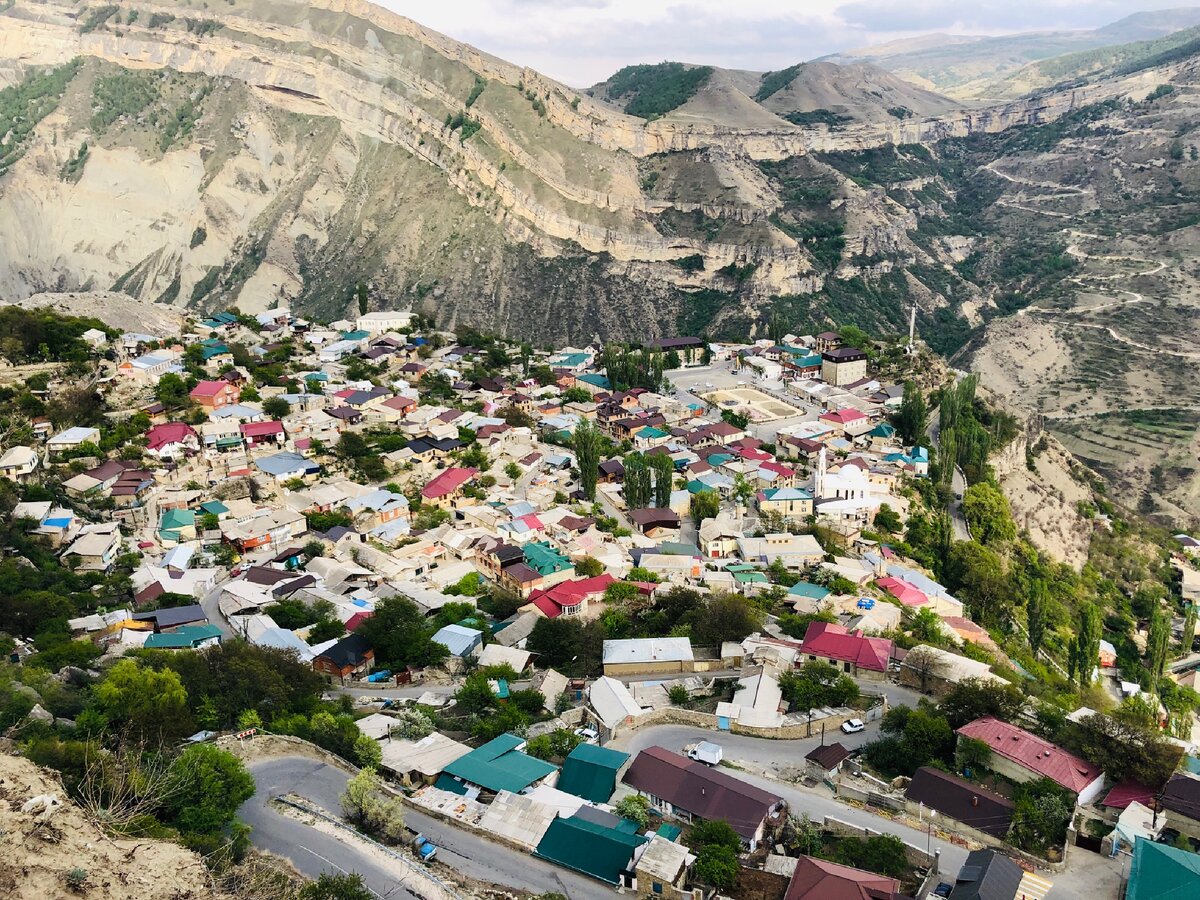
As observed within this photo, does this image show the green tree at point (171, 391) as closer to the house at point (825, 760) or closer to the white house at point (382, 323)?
the white house at point (382, 323)

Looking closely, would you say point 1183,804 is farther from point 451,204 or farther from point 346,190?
point 346,190

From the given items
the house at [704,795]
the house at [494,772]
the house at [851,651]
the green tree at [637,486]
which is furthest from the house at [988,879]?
the green tree at [637,486]

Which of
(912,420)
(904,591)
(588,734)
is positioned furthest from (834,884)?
(912,420)

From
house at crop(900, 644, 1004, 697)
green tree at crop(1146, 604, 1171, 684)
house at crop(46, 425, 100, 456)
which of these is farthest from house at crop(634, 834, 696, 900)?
house at crop(46, 425, 100, 456)

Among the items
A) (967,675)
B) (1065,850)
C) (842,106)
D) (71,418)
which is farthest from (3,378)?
(842,106)

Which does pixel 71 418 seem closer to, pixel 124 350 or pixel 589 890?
pixel 124 350

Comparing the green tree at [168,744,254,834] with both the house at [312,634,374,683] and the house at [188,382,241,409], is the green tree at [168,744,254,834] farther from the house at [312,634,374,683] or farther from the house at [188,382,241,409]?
the house at [188,382,241,409]
